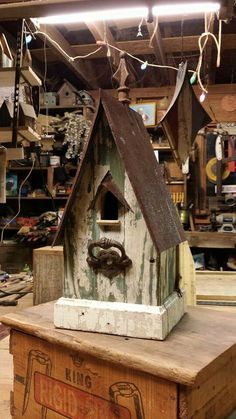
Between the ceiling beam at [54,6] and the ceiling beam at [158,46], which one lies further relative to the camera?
the ceiling beam at [158,46]

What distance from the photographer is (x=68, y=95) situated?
4.17 m

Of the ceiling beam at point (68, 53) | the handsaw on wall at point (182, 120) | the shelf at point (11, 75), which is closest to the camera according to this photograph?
the handsaw on wall at point (182, 120)

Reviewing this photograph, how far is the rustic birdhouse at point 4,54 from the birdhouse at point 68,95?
2.14 m

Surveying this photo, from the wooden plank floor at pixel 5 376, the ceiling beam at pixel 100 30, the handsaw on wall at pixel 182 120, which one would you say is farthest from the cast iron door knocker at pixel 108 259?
the ceiling beam at pixel 100 30

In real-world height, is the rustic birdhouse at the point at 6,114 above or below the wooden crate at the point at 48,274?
above

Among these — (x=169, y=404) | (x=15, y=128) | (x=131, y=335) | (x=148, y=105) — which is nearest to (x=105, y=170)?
(x=131, y=335)

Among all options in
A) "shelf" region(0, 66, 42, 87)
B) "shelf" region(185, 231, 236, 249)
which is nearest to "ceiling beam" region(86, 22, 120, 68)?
"shelf" region(0, 66, 42, 87)

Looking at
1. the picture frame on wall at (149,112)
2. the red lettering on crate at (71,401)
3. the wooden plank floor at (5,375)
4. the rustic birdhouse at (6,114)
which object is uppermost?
the picture frame on wall at (149,112)

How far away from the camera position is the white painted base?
2.51 feet

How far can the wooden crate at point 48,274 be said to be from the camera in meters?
1.91

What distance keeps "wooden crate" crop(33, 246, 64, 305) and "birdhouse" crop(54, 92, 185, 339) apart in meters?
1.05

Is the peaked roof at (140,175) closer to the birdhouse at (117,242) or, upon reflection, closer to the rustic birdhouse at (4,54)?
the birdhouse at (117,242)

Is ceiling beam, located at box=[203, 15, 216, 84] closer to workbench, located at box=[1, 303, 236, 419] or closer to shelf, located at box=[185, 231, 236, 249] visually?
shelf, located at box=[185, 231, 236, 249]

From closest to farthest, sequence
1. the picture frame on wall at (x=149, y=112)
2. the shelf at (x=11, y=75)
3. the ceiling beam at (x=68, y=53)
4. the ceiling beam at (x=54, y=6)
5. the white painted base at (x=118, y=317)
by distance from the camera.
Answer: the white painted base at (x=118, y=317) → the ceiling beam at (x=54, y=6) → the shelf at (x=11, y=75) → the ceiling beam at (x=68, y=53) → the picture frame on wall at (x=149, y=112)
